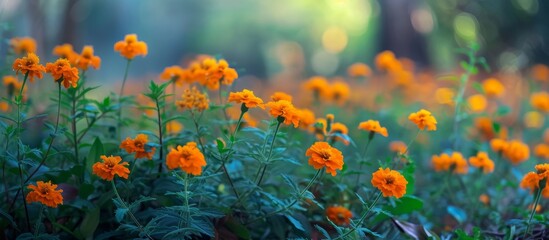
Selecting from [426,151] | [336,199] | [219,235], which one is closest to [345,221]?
[336,199]

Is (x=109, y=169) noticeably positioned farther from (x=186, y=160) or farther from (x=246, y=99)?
(x=246, y=99)

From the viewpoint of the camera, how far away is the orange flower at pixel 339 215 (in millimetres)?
1908

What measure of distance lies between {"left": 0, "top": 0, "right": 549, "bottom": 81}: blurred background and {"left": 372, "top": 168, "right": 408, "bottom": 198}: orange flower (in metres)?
5.54

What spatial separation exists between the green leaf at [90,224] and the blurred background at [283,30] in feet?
18.5

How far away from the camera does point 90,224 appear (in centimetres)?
169

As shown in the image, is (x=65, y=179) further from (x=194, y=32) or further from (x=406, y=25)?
(x=194, y=32)

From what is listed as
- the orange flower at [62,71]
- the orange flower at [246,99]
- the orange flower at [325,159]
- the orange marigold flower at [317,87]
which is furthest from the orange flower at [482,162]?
the orange flower at [62,71]

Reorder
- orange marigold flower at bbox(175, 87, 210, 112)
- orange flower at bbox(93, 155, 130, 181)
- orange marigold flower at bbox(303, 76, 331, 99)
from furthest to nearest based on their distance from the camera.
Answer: orange marigold flower at bbox(303, 76, 331, 99) → orange marigold flower at bbox(175, 87, 210, 112) → orange flower at bbox(93, 155, 130, 181)

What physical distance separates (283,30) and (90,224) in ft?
43.1

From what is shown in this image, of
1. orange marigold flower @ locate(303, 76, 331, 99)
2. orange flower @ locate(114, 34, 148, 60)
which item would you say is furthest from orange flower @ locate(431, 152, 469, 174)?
orange flower @ locate(114, 34, 148, 60)

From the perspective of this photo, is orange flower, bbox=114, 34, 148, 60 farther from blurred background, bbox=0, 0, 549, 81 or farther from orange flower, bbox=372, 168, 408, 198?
blurred background, bbox=0, 0, 549, 81

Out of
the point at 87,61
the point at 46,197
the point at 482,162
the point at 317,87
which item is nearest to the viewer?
the point at 46,197

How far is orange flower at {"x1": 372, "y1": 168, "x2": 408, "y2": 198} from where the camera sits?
4.99ft

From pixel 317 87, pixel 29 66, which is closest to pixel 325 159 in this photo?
pixel 29 66
